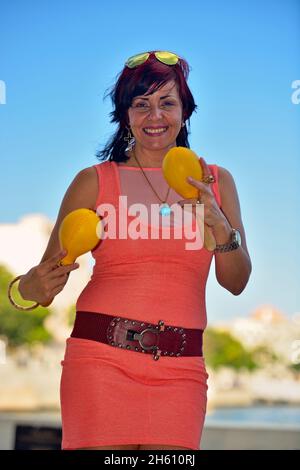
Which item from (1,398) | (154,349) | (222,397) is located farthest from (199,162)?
(222,397)

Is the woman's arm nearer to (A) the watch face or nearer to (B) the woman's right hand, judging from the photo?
(A) the watch face

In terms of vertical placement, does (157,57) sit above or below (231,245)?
above

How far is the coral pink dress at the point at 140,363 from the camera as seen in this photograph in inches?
108

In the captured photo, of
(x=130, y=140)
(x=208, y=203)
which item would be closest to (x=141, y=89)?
(x=130, y=140)

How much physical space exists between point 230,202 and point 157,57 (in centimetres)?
58

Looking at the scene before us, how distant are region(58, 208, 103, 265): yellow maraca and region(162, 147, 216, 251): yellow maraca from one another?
0.95ft

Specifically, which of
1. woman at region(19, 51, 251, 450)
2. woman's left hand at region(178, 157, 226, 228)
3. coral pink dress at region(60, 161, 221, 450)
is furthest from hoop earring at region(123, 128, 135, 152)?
woman's left hand at region(178, 157, 226, 228)

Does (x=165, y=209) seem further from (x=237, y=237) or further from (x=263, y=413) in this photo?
(x=263, y=413)

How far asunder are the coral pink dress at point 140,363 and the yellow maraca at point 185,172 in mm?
65

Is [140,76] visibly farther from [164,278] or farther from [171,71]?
[164,278]

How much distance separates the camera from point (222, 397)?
249ft

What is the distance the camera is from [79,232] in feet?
9.29

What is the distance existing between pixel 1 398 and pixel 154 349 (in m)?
58.1

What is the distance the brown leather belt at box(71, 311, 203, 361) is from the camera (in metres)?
2.75
